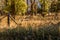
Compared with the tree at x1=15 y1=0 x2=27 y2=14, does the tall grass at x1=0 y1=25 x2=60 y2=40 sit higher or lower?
lower

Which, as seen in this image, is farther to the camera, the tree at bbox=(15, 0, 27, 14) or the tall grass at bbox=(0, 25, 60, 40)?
the tree at bbox=(15, 0, 27, 14)

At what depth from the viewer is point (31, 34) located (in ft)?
23.3

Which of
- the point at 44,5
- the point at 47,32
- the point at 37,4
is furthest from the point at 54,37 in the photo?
the point at 37,4

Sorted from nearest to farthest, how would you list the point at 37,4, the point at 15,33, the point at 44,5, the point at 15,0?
the point at 15,33 < the point at 15,0 < the point at 44,5 < the point at 37,4

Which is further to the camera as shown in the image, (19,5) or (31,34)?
(19,5)

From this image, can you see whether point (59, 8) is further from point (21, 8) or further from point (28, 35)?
point (28, 35)

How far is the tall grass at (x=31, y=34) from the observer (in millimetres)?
6900

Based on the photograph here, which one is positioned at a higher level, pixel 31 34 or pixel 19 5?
pixel 19 5

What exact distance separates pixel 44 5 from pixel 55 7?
5.38 m

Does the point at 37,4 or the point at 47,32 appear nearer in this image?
the point at 47,32

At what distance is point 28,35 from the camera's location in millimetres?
7074

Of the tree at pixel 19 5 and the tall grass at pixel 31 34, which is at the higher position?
the tree at pixel 19 5

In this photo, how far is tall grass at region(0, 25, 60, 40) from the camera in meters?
6.90

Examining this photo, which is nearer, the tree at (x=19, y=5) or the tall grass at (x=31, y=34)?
the tall grass at (x=31, y=34)
